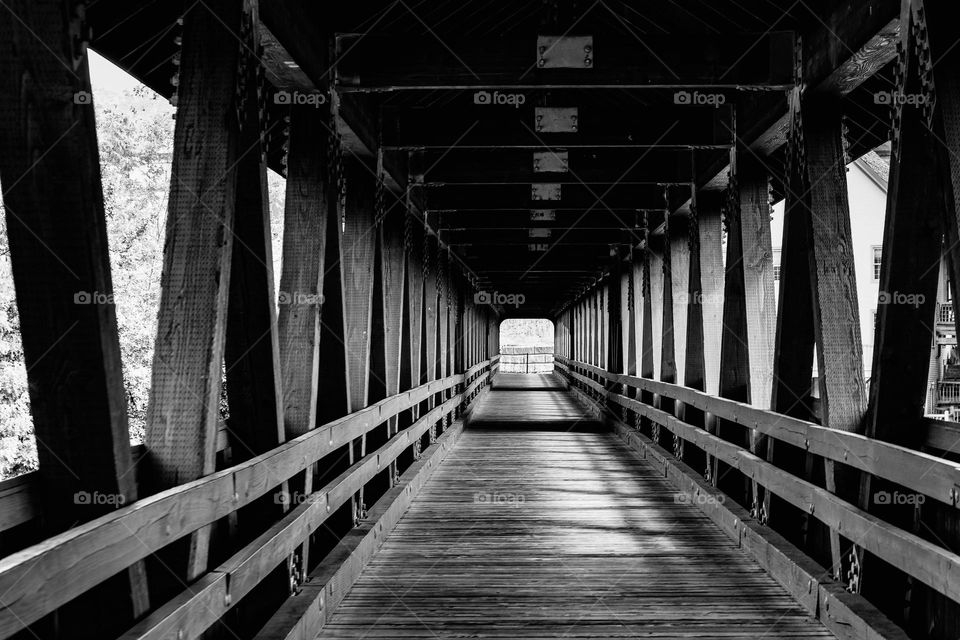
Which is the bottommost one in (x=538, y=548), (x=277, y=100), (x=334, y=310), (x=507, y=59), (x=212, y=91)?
(x=538, y=548)

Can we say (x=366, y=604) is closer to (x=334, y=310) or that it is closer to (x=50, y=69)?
(x=334, y=310)

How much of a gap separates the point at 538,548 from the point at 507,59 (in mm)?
3014

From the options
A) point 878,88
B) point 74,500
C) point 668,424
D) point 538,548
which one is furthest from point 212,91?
point 668,424

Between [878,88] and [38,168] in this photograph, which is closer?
[38,168]

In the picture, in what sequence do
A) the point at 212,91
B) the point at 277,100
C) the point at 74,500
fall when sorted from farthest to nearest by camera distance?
the point at 277,100, the point at 212,91, the point at 74,500

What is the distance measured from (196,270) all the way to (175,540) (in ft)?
3.04

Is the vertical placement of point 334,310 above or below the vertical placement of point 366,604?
above

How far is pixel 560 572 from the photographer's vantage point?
15.8 feet

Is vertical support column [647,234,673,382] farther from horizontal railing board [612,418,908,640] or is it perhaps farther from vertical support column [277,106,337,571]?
vertical support column [277,106,337,571]

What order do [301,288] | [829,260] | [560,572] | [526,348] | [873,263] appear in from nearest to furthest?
[829,260] < [301,288] < [560,572] < [873,263] < [526,348]

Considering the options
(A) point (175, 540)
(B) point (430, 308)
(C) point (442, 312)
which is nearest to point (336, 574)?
(A) point (175, 540)

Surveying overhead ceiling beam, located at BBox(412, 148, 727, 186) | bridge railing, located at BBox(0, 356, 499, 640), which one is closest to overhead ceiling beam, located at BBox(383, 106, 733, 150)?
overhead ceiling beam, located at BBox(412, 148, 727, 186)

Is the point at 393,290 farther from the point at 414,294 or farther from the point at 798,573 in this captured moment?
the point at 798,573

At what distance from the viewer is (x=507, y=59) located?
5.41 metres
